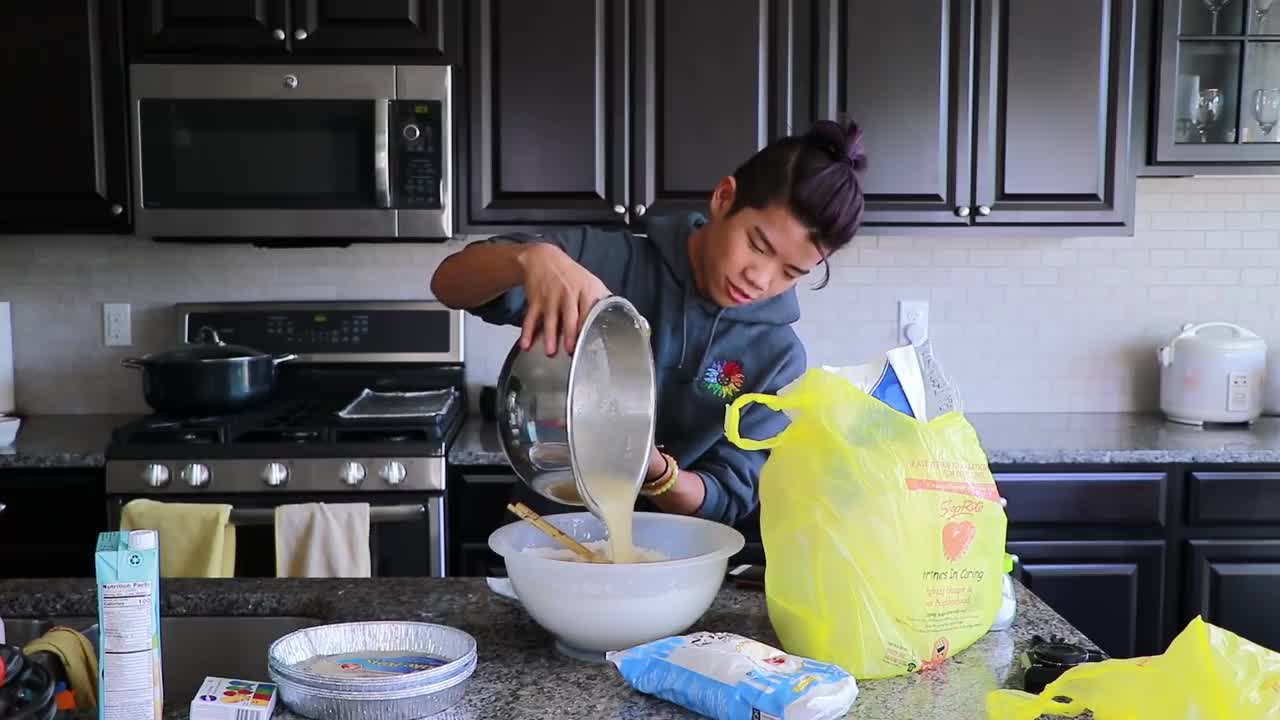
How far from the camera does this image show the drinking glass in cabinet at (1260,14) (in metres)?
2.98

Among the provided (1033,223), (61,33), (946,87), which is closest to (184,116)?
(61,33)

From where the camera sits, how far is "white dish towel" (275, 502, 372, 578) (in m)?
2.41

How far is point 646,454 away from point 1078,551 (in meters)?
1.82

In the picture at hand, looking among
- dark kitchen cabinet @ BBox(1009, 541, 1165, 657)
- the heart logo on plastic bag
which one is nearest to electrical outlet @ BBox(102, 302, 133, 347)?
dark kitchen cabinet @ BBox(1009, 541, 1165, 657)

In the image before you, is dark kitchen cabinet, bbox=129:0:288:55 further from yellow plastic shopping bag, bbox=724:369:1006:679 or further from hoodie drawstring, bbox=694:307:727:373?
yellow plastic shopping bag, bbox=724:369:1006:679

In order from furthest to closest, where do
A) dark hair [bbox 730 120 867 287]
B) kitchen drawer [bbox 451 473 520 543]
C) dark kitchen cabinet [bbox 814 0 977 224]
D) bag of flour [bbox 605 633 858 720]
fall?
1. dark kitchen cabinet [bbox 814 0 977 224]
2. kitchen drawer [bbox 451 473 520 543]
3. dark hair [bbox 730 120 867 287]
4. bag of flour [bbox 605 633 858 720]

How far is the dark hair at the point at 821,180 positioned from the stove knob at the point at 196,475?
155cm

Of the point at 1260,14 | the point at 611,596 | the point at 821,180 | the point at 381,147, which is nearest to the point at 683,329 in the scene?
the point at 821,180

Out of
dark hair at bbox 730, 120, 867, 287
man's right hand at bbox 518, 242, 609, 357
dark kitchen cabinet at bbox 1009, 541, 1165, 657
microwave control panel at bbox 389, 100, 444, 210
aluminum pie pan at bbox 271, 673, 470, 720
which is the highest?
microwave control panel at bbox 389, 100, 444, 210

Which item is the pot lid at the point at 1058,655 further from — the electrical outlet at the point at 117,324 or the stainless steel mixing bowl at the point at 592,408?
the electrical outlet at the point at 117,324

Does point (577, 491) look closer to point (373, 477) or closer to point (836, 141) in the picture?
point (836, 141)

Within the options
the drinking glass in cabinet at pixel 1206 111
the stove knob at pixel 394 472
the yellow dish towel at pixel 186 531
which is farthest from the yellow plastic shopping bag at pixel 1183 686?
the drinking glass in cabinet at pixel 1206 111

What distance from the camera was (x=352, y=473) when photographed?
2584mm

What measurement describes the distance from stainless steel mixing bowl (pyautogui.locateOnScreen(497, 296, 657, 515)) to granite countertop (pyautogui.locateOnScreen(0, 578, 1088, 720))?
178 millimetres
